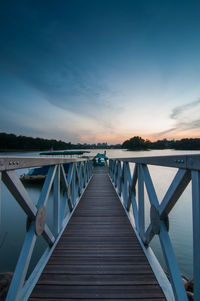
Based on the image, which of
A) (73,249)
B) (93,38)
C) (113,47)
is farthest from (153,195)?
(93,38)

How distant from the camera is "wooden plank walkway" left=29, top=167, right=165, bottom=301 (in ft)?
4.22

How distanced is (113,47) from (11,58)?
A: 8.32m

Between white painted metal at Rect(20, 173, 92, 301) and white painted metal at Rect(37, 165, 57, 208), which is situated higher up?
white painted metal at Rect(37, 165, 57, 208)

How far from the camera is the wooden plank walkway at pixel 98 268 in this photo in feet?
4.22

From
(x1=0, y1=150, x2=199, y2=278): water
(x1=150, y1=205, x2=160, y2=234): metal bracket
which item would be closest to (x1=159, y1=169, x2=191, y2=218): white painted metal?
(x1=150, y1=205, x2=160, y2=234): metal bracket

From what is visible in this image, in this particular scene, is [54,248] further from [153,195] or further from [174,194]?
[174,194]

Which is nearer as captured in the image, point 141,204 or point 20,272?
point 20,272

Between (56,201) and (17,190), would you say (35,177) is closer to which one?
(56,201)

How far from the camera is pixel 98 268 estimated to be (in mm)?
1592

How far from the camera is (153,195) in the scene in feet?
4.72

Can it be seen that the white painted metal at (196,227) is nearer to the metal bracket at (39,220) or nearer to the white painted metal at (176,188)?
the white painted metal at (176,188)

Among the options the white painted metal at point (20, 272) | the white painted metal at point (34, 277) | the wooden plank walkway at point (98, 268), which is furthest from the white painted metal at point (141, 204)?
the white painted metal at point (20, 272)

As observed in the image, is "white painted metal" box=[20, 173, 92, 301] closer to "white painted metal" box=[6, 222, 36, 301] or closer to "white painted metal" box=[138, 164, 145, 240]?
"white painted metal" box=[6, 222, 36, 301]

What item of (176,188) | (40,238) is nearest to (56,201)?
(176,188)
